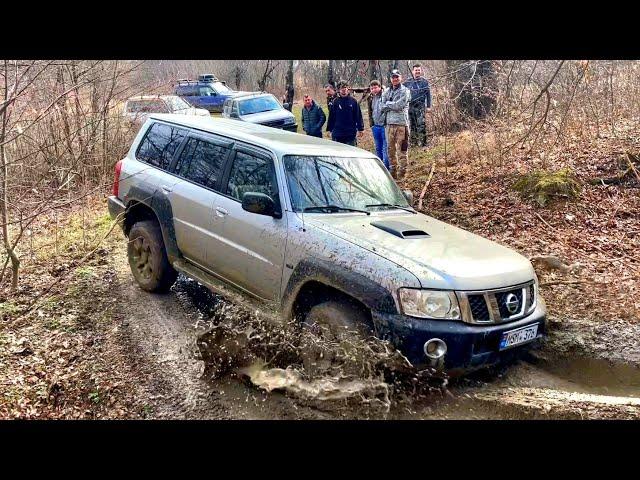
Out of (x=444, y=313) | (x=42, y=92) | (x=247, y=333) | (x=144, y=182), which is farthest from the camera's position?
(x=42, y=92)

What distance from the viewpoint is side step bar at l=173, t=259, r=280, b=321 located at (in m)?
4.39

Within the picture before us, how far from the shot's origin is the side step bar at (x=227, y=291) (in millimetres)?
4387

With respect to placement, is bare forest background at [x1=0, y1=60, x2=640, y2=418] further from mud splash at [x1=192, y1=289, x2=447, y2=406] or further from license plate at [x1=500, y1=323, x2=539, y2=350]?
license plate at [x1=500, y1=323, x2=539, y2=350]

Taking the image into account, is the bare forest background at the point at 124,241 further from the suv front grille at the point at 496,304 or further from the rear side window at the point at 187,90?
the rear side window at the point at 187,90

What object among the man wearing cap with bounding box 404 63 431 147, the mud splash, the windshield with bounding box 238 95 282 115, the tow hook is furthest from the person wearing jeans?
the windshield with bounding box 238 95 282 115

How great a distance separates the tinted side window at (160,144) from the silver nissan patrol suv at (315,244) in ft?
0.05

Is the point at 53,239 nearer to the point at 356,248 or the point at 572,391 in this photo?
the point at 356,248

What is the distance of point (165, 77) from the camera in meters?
13.2

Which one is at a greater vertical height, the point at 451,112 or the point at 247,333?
the point at 451,112

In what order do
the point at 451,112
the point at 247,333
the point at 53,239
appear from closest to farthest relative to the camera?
1. the point at 247,333
2. the point at 53,239
3. the point at 451,112

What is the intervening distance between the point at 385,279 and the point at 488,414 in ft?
4.29

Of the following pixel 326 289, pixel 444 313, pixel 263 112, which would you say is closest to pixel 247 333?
pixel 326 289

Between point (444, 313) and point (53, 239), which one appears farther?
point (53, 239)

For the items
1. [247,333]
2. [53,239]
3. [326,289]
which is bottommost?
[53,239]
